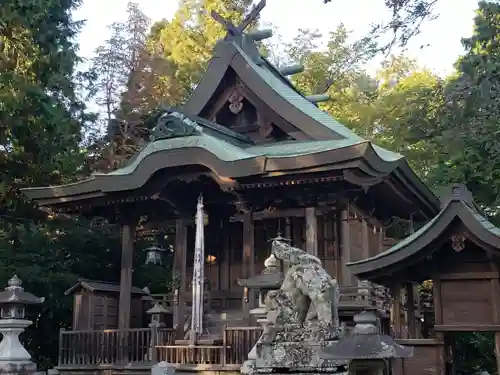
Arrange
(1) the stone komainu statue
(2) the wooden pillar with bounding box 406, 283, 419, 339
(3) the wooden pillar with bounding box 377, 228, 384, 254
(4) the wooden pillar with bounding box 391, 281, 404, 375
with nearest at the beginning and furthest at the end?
(1) the stone komainu statue
(4) the wooden pillar with bounding box 391, 281, 404, 375
(2) the wooden pillar with bounding box 406, 283, 419, 339
(3) the wooden pillar with bounding box 377, 228, 384, 254

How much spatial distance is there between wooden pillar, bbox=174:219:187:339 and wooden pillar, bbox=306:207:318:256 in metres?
3.02

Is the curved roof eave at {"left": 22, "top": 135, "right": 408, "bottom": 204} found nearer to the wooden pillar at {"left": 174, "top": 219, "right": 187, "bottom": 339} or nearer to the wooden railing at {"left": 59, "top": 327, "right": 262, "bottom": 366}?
the wooden pillar at {"left": 174, "top": 219, "right": 187, "bottom": 339}

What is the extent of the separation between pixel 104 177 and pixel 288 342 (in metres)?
6.51

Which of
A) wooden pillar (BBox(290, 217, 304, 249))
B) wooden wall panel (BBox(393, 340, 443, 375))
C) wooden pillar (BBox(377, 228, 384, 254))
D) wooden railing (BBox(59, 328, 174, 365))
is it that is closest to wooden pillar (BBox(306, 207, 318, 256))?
wooden pillar (BBox(290, 217, 304, 249))

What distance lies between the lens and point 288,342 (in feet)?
25.5

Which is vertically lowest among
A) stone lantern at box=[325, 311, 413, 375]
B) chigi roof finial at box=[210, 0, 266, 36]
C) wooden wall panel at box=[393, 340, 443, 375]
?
wooden wall panel at box=[393, 340, 443, 375]

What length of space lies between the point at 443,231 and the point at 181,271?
249 inches

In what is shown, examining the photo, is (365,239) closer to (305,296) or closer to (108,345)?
(108,345)

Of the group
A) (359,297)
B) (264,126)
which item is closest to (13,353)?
(359,297)

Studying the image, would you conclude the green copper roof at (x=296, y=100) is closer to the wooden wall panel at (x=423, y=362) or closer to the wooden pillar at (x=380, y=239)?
the wooden pillar at (x=380, y=239)

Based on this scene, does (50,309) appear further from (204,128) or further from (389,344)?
(389,344)

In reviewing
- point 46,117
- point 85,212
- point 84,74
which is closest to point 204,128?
point 85,212

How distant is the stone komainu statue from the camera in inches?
301

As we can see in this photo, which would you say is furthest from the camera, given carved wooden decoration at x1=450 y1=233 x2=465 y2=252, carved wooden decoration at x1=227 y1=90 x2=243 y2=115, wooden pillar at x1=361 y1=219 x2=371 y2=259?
carved wooden decoration at x1=227 y1=90 x2=243 y2=115
